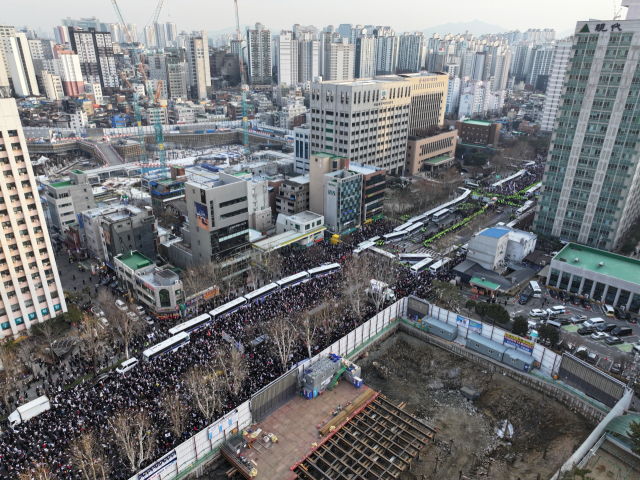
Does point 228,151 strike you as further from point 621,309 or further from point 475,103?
point 621,309

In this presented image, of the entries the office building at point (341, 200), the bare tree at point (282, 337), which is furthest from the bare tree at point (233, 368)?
the office building at point (341, 200)

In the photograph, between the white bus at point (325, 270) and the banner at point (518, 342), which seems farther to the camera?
the white bus at point (325, 270)

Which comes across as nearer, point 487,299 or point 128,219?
point 487,299

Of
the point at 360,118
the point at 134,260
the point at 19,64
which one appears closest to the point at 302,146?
the point at 360,118

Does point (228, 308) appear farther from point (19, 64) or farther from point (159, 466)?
point (19, 64)

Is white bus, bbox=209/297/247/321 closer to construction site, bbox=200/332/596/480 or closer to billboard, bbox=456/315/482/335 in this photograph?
construction site, bbox=200/332/596/480

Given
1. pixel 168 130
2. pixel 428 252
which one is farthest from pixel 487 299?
pixel 168 130

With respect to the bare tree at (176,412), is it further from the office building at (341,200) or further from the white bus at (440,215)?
the white bus at (440,215)
